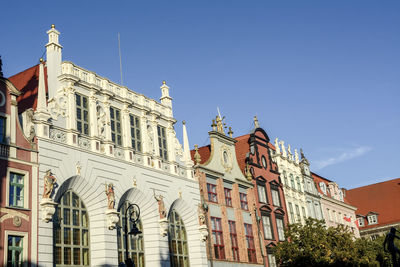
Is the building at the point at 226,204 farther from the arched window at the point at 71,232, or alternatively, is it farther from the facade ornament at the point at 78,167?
the facade ornament at the point at 78,167

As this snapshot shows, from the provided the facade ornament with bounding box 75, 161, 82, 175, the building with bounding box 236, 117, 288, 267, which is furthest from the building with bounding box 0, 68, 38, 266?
the building with bounding box 236, 117, 288, 267

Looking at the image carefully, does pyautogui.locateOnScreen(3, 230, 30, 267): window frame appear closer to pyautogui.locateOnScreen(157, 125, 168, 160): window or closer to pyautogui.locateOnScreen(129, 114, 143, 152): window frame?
pyautogui.locateOnScreen(129, 114, 143, 152): window frame

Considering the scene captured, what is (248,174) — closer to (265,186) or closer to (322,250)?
(265,186)

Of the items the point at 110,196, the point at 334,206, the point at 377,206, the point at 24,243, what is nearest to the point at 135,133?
the point at 110,196

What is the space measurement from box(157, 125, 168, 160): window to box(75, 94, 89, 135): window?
7.47 meters

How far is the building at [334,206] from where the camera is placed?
6594 centimetres

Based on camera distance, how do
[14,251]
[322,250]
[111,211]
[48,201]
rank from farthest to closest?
1. [322,250]
2. [111,211]
3. [48,201]
4. [14,251]

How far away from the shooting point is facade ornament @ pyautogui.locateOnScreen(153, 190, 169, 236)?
1400 inches

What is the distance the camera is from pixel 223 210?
4344cm

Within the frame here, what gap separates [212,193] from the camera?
142 feet

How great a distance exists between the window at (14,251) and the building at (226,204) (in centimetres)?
1730

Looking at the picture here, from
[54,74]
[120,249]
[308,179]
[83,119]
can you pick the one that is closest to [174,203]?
[120,249]

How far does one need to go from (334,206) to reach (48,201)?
49190 mm

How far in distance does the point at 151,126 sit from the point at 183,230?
8.32 metres
